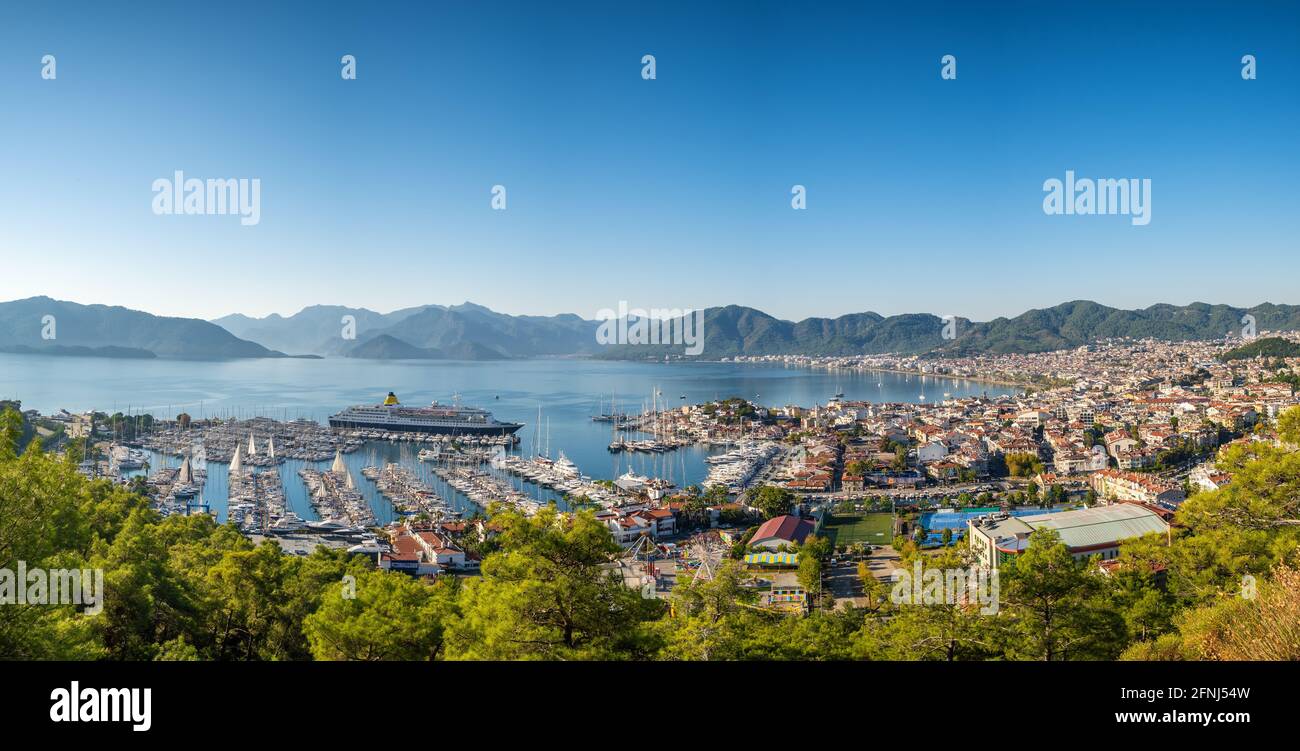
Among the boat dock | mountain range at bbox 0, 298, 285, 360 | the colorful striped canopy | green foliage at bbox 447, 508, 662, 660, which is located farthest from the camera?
mountain range at bbox 0, 298, 285, 360

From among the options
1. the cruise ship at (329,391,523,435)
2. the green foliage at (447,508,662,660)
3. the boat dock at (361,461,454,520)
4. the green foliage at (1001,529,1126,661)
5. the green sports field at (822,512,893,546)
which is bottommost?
the green sports field at (822,512,893,546)

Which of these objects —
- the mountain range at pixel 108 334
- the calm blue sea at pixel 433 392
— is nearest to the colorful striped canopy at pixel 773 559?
the calm blue sea at pixel 433 392

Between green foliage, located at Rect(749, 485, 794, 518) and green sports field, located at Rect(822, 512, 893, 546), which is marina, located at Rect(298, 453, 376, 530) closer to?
green foliage, located at Rect(749, 485, 794, 518)

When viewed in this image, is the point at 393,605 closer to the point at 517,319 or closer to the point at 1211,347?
the point at 1211,347

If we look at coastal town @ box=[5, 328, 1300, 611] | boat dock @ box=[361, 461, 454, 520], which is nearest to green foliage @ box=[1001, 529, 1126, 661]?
coastal town @ box=[5, 328, 1300, 611]

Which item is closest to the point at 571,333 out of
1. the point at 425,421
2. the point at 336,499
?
the point at 425,421

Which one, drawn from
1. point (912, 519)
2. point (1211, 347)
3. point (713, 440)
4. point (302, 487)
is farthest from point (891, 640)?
point (1211, 347)

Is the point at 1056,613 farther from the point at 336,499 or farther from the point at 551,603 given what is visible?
the point at 336,499
